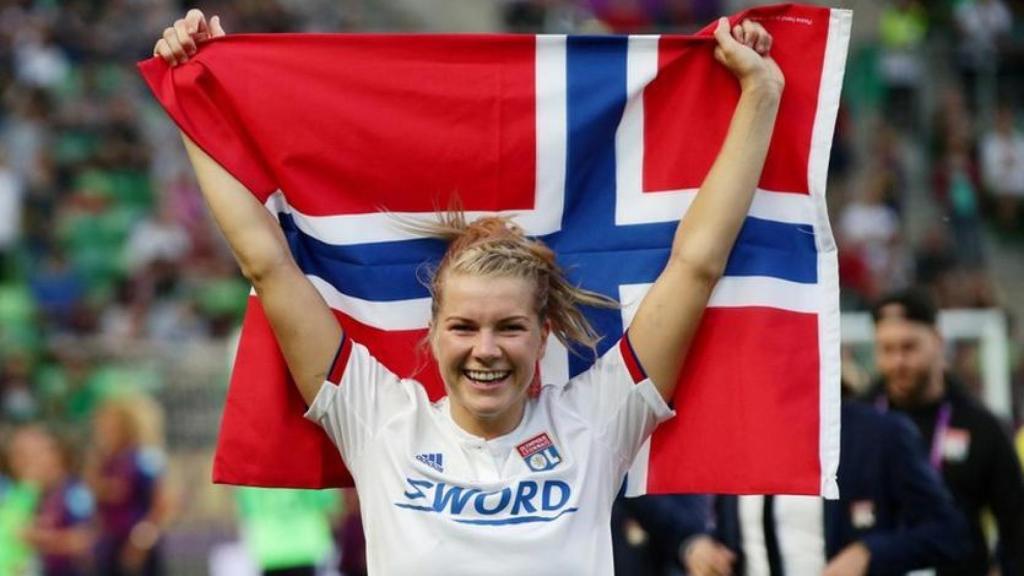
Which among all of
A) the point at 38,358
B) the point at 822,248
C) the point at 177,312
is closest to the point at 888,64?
the point at 177,312

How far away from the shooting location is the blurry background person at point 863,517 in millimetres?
6637

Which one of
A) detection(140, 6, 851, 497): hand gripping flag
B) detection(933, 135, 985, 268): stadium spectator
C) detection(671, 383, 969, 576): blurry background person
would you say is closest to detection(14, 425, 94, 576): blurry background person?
detection(671, 383, 969, 576): blurry background person

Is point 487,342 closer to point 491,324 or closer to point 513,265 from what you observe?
point 491,324

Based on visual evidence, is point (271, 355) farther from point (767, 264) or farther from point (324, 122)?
point (767, 264)

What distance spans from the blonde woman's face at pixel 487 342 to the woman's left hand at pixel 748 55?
91 centimetres

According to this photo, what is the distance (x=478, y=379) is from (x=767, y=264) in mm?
1014

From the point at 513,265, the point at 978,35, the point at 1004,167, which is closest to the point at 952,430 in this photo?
the point at 513,265

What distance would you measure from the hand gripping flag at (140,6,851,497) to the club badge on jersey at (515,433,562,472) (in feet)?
1.69

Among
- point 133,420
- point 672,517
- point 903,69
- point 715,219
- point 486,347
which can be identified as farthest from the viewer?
point 903,69

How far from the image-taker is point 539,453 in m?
5.05

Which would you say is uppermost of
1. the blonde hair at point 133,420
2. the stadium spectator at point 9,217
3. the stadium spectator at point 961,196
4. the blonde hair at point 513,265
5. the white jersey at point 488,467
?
the stadium spectator at point 961,196

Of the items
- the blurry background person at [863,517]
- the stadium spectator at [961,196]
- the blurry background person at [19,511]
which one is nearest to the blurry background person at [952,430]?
the blurry background person at [863,517]

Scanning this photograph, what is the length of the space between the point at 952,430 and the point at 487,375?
3.18m

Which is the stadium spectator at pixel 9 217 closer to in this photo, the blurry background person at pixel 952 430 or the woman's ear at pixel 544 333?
the blurry background person at pixel 952 430
